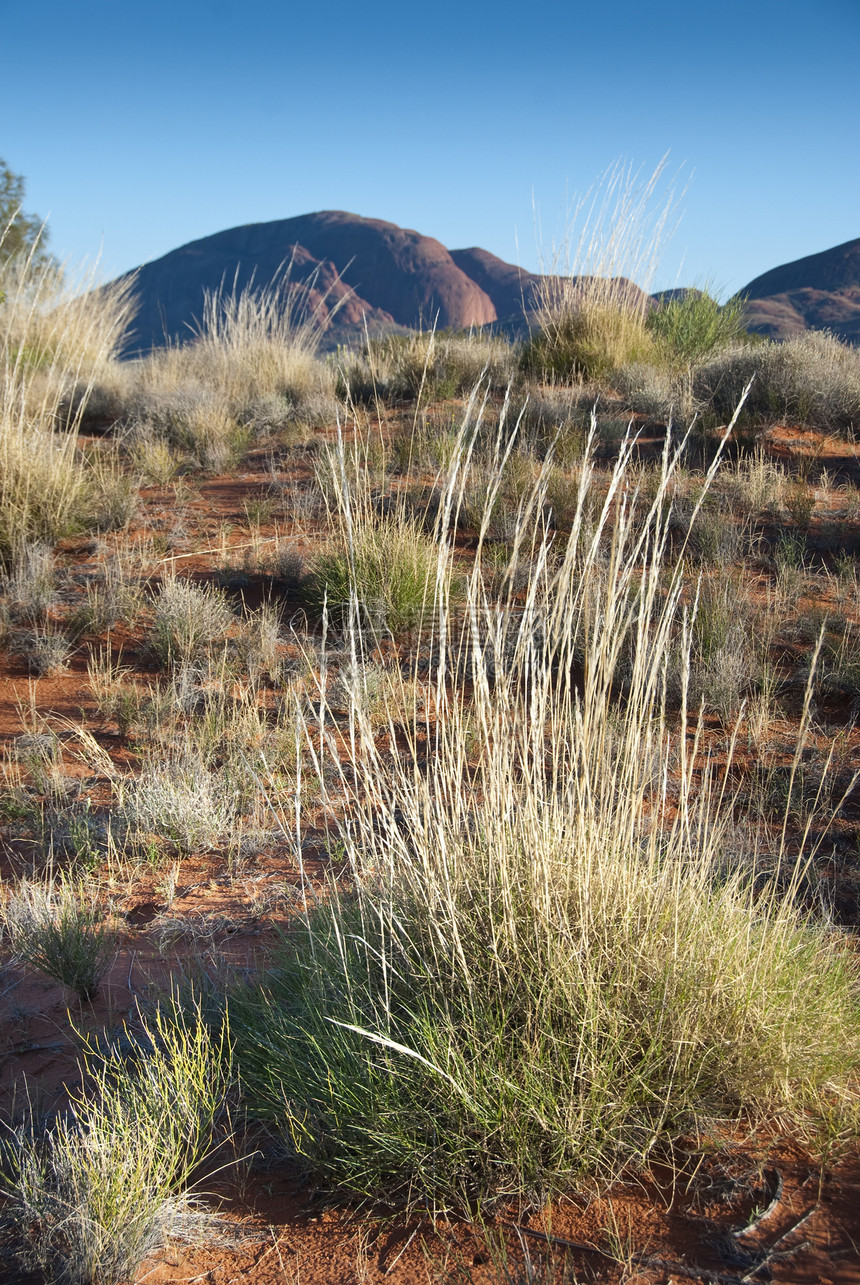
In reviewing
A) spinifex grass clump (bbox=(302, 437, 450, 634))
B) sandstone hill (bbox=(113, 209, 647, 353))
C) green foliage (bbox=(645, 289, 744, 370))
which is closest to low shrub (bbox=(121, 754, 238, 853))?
spinifex grass clump (bbox=(302, 437, 450, 634))

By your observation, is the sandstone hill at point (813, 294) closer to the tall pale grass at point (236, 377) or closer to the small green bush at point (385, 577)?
the tall pale grass at point (236, 377)

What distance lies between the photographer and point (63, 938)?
2.66 meters

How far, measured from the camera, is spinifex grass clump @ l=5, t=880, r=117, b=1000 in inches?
105

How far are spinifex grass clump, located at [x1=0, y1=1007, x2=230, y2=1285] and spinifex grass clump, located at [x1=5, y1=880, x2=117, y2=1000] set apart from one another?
1.96 ft

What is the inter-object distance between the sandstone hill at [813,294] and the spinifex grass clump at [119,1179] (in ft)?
144

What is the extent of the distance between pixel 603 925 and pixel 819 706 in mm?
3140

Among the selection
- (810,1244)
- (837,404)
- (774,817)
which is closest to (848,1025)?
(810,1244)

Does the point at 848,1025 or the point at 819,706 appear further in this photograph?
the point at 819,706

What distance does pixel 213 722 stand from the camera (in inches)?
174

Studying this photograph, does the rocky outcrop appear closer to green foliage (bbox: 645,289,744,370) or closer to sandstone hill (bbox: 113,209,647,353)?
sandstone hill (bbox: 113,209,647,353)

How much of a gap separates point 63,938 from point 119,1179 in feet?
3.59

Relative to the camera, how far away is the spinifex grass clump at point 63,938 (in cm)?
265

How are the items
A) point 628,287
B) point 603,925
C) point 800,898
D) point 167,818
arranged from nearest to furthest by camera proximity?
point 603,925 → point 800,898 → point 167,818 → point 628,287

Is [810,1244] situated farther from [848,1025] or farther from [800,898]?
[800,898]
